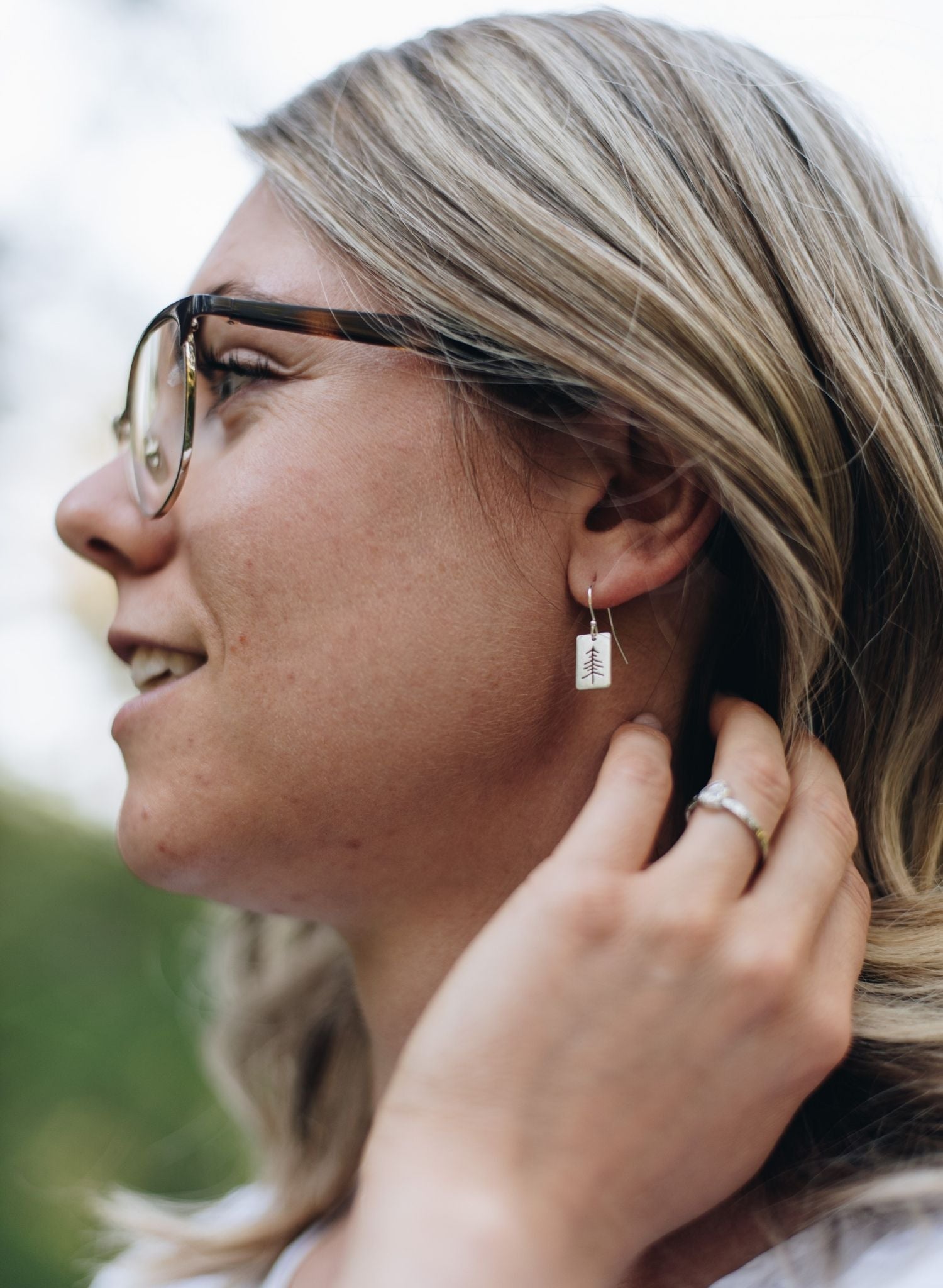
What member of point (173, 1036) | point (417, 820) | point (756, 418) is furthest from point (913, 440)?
point (173, 1036)

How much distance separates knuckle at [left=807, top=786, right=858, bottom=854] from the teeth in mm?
1039

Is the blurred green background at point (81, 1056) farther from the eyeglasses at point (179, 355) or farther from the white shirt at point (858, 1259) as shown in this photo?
the white shirt at point (858, 1259)

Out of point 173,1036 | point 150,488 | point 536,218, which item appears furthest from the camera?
point 173,1036

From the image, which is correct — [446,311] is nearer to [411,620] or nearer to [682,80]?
[411,620]

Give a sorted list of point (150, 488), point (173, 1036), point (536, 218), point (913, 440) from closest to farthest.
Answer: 1. point (536, 218)
2. point (913, 440)
3. point (150, 488)
4. point (173, 1036)

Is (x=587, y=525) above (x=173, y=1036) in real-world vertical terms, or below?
above

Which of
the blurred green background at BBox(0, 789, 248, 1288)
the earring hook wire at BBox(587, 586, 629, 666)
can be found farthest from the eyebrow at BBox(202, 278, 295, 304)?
the blurred green background at BBox(0, 789, 248, 1288)

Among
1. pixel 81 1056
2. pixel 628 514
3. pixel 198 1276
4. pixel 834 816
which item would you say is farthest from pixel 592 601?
pixel 81 1056

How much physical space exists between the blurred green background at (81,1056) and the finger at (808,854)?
5016 mm

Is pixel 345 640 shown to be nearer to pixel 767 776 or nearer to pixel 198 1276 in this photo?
pixel 767 776

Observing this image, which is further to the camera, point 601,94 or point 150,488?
point 150,488

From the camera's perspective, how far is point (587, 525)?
6.04 feet

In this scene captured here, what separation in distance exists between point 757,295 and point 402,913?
1.23 meters

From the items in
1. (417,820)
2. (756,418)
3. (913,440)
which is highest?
(756,418)
